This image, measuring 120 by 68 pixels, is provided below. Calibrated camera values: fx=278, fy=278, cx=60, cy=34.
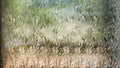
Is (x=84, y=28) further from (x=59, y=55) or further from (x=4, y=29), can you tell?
(x=4, y=29)

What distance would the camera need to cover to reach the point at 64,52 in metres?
2.32

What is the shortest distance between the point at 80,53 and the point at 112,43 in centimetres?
28

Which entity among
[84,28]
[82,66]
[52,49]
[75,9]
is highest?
[75,9]

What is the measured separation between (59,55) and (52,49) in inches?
3.0

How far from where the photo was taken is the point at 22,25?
2.29m

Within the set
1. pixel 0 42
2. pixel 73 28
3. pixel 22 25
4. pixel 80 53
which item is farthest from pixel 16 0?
pixel 80 53

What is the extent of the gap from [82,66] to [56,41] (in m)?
0.30

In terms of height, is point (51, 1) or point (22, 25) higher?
point (51, 1)

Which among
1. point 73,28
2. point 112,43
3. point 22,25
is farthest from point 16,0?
point 112,43

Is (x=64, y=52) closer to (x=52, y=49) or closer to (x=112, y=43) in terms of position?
(x=52, y=49)

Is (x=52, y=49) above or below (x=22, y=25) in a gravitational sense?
below

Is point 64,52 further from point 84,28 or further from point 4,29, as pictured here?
point 4,29

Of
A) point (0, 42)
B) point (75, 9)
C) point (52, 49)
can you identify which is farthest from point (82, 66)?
point (0, 42)

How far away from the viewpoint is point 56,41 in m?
2.31
